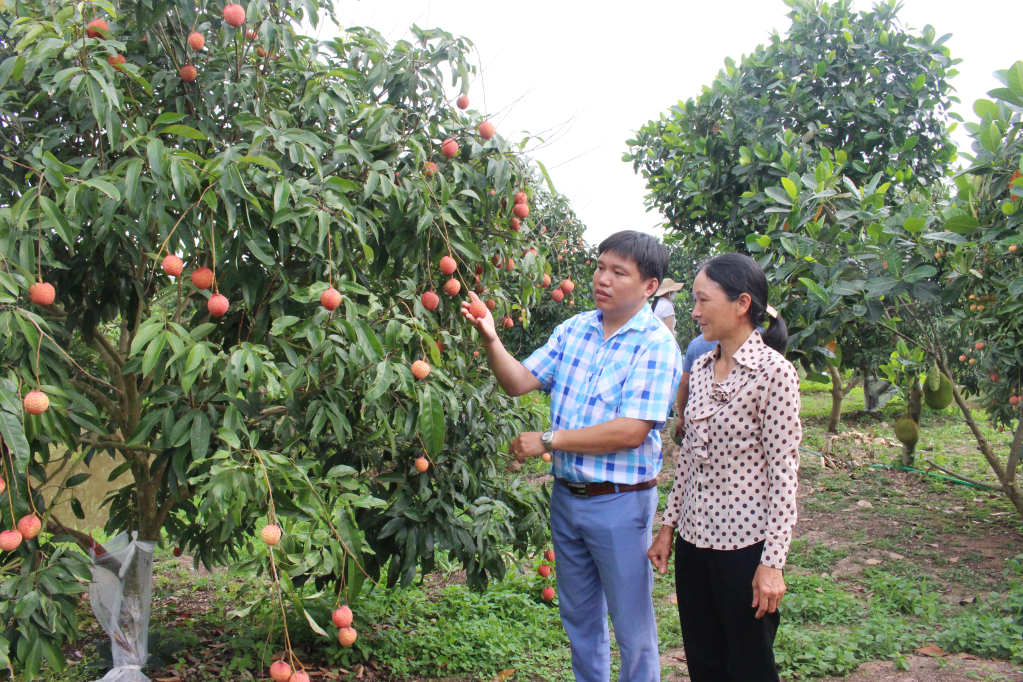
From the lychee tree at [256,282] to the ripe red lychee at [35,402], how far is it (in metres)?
0.03

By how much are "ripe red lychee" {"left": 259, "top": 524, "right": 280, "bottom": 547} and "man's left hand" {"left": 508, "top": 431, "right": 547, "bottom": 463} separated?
61 centimetres

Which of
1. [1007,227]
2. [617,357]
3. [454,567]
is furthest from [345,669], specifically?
[1007,227]

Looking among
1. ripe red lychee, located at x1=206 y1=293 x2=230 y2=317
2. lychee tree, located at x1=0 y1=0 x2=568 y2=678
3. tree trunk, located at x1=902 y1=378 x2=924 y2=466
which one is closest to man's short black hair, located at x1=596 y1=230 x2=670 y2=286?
lychee tree, located at x1=0 y1=0 x2=568 y2=678

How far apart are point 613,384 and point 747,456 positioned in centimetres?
39

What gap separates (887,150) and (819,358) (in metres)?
3.12

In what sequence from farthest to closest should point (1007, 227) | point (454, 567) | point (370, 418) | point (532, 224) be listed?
point (454, 567), point (532, 224), point (1007, 227), point (370, 418)

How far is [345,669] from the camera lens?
114 inches

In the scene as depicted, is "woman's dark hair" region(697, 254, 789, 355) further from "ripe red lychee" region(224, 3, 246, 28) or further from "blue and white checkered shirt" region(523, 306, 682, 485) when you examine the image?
"ripe red lychee" region(224, 3, 246, 28)

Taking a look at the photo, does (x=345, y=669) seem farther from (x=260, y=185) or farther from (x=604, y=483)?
(x=260, y=185)

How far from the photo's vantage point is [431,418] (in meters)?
2.08

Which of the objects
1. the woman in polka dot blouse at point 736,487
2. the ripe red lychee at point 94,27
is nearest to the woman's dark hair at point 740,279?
the woman in polka dot blouse at point 736,487

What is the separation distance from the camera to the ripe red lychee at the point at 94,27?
199 centimetres

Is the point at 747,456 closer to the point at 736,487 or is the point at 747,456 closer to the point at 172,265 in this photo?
the point at 736,487

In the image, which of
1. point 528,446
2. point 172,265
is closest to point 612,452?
point 528,446
